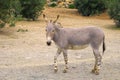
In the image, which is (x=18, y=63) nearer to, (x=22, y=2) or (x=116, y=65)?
(x=116, y=65)

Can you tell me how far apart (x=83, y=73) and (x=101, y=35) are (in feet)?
3.84

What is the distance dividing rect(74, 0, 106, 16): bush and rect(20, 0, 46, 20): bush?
593 cm

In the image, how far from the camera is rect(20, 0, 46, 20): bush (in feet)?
84.5

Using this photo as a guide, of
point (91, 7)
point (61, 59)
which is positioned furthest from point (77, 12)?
point (61, 59)

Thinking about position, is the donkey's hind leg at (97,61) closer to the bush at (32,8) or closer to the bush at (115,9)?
the bush at (115,9)

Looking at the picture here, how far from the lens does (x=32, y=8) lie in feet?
85.6

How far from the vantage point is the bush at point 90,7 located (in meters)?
31.1

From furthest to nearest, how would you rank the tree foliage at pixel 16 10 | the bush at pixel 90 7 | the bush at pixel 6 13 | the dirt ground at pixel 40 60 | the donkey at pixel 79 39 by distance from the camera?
the bush at pixel 90 7
the tree foliage at pixel 16 10
the bush at pixel 6 13
the donkey at pixel 79 39
the dirt ground at pixel 40 60

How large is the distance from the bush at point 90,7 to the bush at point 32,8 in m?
5.93

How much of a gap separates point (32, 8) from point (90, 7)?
710cm

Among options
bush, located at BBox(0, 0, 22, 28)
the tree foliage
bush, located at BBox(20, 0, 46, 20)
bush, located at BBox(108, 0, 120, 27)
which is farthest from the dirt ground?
bush, located at BBox(20, 0, 46, 20)

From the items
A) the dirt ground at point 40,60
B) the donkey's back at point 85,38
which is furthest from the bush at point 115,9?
the donkey's back at point 85,38

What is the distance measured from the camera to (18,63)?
39.4 ft

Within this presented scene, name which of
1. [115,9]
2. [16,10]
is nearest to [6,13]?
[16,10]
